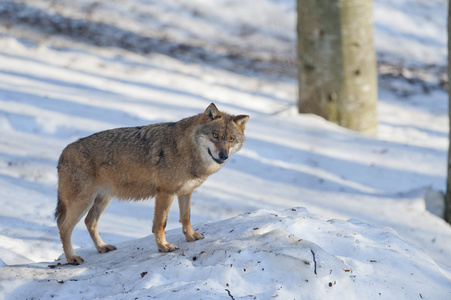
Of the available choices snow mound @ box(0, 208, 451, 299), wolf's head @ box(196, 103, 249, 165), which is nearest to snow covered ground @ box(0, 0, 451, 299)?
snow mound @ box(0, 208, 451, 299)

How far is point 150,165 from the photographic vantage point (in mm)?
5359

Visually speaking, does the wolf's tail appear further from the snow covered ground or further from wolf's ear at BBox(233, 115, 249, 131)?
wolf's ear at BBox(233, 115, 249, 131)

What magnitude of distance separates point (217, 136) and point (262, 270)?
1518 mm

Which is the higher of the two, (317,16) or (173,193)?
(317,16)

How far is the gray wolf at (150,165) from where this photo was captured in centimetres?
522

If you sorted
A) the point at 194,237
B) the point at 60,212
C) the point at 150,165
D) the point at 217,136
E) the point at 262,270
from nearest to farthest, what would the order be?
the point at 262,270 → the point at 217,136 → the point at 150,165 → the point at 194,237 → the point at 60,212

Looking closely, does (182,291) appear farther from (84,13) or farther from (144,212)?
(84,13)

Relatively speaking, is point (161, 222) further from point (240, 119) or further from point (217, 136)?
point (240, 119)

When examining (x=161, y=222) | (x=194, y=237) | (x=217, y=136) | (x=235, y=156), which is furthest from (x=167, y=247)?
(x=235, y=156)

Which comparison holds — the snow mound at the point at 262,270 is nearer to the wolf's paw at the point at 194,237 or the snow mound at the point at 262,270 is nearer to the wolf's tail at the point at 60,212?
Answer: the wolf's paw at the point at 194,237

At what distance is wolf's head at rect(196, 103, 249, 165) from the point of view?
5059 mm

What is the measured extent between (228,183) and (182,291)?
15.4ft

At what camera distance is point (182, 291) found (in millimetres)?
3854

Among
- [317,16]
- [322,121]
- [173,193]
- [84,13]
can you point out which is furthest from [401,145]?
[84,13]
